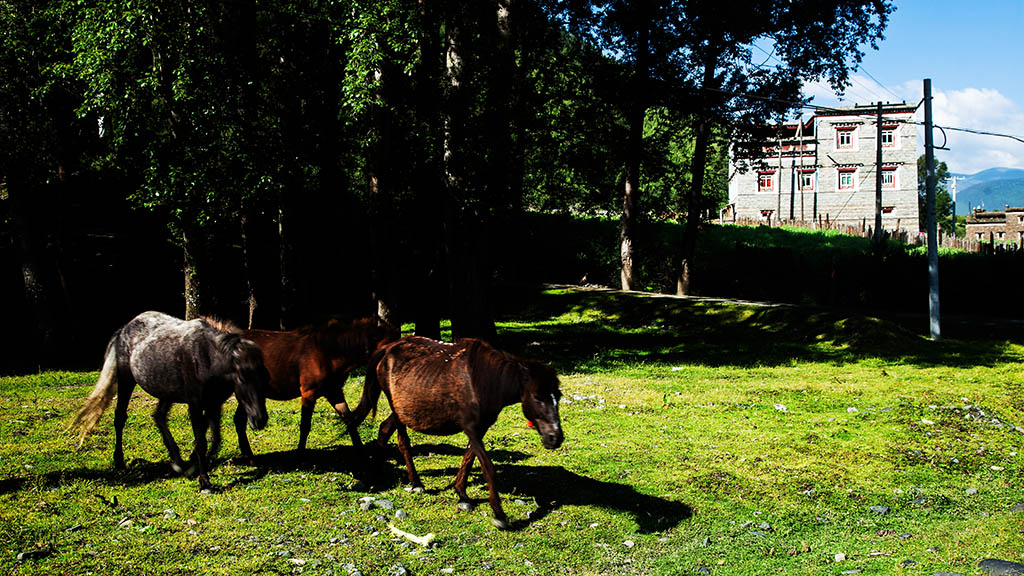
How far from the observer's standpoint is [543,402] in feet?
26.2

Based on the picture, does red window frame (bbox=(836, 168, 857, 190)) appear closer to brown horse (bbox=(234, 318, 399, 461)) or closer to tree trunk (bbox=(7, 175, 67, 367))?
tree trunk (bbox=(7, 175, 67, 367))

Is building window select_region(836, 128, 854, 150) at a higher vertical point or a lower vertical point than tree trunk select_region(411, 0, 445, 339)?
higher

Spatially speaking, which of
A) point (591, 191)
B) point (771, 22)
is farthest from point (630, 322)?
point (771, 22)

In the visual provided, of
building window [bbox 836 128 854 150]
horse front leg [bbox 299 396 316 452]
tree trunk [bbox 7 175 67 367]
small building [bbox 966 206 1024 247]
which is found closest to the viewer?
horse front leg [bbox 299 396 316 452]

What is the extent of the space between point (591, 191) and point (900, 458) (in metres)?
24.8

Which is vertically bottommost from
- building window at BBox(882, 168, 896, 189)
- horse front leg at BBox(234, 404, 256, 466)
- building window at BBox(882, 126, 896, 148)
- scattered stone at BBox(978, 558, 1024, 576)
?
scattered stone at BBox(978, 558, 1024, 576)

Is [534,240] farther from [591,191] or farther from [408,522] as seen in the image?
[408,522]

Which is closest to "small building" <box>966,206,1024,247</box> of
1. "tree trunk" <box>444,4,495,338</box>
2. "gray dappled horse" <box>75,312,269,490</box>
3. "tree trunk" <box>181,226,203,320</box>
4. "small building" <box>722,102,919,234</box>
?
"small building" <box>722,102,919,234</box>

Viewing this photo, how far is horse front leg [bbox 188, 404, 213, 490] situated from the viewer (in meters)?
9.02

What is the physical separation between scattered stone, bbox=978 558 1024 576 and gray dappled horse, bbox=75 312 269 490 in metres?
7.53

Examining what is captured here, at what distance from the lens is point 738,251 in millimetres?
38656

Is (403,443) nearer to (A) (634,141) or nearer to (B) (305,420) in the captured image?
(B) (305,420)

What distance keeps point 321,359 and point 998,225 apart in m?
121

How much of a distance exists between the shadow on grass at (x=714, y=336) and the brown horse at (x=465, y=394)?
38.5ft
